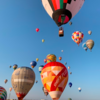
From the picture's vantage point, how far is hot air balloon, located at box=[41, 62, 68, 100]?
12.1 m

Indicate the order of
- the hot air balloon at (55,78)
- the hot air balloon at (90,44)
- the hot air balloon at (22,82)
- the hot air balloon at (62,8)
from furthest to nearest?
the hot air balloon at (90,44), the hot air balloon at (22,82), the hot air balloon at (55,78), the hot air balloon at (62,8)

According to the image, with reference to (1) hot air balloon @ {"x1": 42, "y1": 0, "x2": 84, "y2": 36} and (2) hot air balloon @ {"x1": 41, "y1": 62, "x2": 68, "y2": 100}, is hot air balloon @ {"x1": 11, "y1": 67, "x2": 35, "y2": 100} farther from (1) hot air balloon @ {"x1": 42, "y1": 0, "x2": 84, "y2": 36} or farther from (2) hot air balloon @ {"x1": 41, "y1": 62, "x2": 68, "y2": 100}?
(1) hot air balloon @ {"x1": 42, "y1": 0, "x2": 84, "y2": 36}

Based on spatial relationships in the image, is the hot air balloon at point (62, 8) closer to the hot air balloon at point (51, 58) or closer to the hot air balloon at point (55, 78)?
the hot air balloon at point (55, 78)

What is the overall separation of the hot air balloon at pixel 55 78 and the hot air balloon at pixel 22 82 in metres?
5.83

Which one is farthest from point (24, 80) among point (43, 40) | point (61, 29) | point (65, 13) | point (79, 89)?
point (79, 89)

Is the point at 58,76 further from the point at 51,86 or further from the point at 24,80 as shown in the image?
the point at 24,80

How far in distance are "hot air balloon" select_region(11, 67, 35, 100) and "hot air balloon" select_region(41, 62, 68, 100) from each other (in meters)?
5.83

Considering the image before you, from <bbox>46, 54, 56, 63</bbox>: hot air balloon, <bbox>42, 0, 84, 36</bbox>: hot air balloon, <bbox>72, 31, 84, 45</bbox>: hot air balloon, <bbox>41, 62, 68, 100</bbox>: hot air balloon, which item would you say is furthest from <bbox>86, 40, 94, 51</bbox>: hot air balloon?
<bbox>41, 62, 68, 100</bbox>: hot air balloon

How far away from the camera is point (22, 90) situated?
17547 millimetres

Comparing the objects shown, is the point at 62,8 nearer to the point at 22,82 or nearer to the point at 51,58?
the point at 22,82

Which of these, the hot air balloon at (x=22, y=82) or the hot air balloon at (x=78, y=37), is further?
the hot air balloon at (x=78, y=37)

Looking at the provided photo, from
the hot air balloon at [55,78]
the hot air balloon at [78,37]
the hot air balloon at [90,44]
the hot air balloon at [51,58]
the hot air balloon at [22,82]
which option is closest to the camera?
the hot air balloon at [55,78]

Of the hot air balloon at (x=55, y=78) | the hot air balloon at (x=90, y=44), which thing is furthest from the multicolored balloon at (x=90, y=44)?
the hot air balloon at (x=55, y=78)

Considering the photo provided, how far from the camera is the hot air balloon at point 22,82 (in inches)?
688
